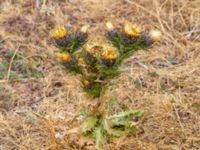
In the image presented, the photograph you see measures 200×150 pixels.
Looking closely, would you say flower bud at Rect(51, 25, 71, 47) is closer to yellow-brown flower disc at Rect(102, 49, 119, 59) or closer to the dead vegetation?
yellow-brown flower disc at Rect(102, 49, 119, 59)

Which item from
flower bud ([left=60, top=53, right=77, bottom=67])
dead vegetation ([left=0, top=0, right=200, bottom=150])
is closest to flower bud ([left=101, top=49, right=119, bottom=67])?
flower bud ([left=60, top=53, right=77, bottom=67])

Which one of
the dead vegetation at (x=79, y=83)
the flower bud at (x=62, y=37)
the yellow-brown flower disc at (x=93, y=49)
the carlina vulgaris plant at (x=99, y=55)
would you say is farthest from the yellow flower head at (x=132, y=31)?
the dead vegetation at (x=79, y=83)

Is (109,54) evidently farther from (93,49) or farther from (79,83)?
(79,83)

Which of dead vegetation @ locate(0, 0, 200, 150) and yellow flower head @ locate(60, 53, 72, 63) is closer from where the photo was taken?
yellow flower head @ locate(60, 53, 72, 63)

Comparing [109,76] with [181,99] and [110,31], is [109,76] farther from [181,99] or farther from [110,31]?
[181,99]

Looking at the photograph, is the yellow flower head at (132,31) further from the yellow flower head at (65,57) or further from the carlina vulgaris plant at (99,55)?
the yellow flower head at (65,57)

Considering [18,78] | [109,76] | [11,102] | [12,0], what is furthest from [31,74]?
[109,76]
